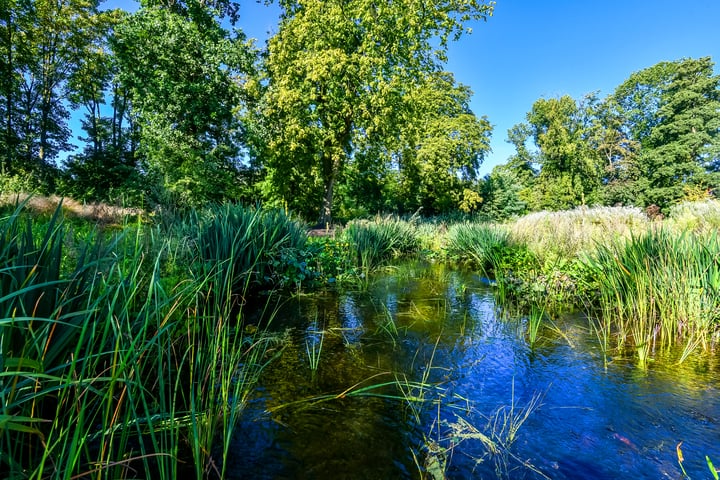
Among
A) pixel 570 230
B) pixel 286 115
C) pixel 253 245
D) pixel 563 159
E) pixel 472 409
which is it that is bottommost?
pixel 472 409

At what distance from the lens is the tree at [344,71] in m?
13.0

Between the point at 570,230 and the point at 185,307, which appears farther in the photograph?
the point at 570,230

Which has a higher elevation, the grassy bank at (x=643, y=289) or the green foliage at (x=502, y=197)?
the green foliage at (x=502, y=197)

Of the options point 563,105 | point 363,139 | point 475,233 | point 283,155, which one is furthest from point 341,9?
point 563,105

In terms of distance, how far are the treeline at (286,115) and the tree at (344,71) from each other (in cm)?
8

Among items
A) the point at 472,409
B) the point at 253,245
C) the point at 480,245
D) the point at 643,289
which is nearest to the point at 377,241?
the point at 480,245

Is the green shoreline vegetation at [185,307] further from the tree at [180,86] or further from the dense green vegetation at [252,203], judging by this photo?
the tree at [180,86]

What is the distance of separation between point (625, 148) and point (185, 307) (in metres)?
38.3

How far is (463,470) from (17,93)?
2784cm

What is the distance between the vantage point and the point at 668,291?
322 centimetres

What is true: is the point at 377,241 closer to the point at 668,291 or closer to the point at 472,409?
the point at 668,291

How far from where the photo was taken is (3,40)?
17.0m

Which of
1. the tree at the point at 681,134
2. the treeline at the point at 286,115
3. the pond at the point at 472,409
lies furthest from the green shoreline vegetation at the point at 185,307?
the tree at the point at 681,134

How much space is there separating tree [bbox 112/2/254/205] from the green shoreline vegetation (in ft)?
34.2
